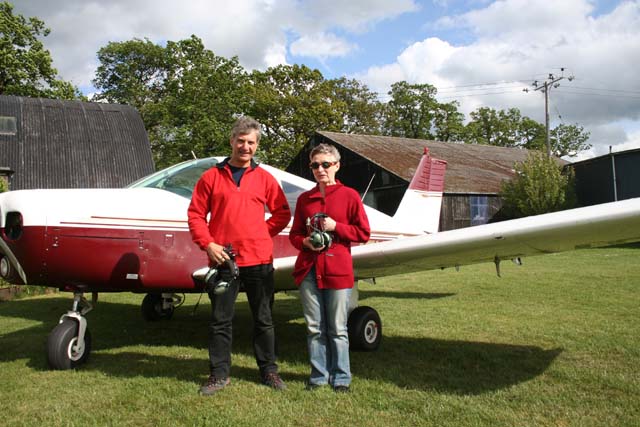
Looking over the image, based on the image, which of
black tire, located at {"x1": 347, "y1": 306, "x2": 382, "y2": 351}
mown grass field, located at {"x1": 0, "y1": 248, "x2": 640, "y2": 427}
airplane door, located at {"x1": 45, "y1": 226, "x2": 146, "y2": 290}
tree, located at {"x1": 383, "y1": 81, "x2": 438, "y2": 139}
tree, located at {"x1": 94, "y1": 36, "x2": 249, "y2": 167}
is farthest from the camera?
tree, located at {"x1": 383, "y1": 81, "x2": 438, "y2": 139}

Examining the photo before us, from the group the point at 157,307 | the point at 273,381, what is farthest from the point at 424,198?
the point at 273,381

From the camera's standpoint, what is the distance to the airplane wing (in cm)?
283

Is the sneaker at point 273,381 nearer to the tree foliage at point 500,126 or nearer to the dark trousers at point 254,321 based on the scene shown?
the dark trousers at point 254,321

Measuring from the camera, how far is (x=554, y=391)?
3.10 meters

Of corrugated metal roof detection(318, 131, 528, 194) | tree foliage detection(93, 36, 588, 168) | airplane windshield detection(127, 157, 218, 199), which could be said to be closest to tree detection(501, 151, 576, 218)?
corrugated metal roof detection(318, 131, 528, 194)

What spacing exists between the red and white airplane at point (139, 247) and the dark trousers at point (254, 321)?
691 millimetres

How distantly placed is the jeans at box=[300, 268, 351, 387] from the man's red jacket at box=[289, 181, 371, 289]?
74 millimetres

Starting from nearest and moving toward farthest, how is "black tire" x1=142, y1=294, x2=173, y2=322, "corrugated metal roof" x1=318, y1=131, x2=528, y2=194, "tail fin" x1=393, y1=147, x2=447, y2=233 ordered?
"black tire" x1=142, y1=294, x2=173, y2=322 < "tail fin" x1=393, y1=147, x2=447, y2=233 < "corrugated metal roof" x1=318, y1=131, x2=528, y2=194

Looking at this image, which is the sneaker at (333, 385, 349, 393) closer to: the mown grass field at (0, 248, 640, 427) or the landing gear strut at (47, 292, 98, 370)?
the mown grass field at (0, 248, 640, 427)

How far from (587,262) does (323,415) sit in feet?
37.3

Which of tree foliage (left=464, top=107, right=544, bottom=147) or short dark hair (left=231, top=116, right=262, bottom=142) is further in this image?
tree foliage (left=464, top=107, right=544, bottom=147)

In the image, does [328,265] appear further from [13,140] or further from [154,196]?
[13,140]

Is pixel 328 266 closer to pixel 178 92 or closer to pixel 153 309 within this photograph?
pixel 153 309

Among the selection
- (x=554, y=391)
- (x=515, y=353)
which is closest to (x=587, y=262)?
(x=515, y=353)
